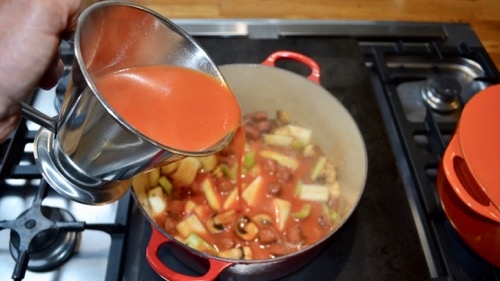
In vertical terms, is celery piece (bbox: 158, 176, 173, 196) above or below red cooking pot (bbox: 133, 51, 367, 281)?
below

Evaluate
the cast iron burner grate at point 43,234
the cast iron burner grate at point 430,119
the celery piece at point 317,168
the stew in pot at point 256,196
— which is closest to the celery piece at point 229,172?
the stew in pot at point 256,196

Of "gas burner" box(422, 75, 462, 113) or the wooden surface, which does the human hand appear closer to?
the wooden surface

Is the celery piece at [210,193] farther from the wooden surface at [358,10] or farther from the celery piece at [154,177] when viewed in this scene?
the wooden surface at [358,10]

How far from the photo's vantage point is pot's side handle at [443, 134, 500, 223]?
862 millimetres

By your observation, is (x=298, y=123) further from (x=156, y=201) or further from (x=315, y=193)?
(x=156, y=201)

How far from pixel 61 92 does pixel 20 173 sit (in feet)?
0.75

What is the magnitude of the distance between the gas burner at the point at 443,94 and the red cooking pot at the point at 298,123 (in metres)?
0.30

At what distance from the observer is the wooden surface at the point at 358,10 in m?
1.41

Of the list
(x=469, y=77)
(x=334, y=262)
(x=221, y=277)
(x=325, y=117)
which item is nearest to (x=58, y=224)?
(x=221, y=277)

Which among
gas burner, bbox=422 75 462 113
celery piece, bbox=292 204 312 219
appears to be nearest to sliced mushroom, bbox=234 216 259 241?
celery piece, bbox=292 204 312 219

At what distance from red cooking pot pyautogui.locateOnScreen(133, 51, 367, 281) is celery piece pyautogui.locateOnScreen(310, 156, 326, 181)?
24mm

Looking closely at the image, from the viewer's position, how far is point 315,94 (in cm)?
118

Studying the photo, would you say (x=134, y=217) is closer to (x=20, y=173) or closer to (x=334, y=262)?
(x=20, y=173)

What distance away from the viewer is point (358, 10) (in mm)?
1463
